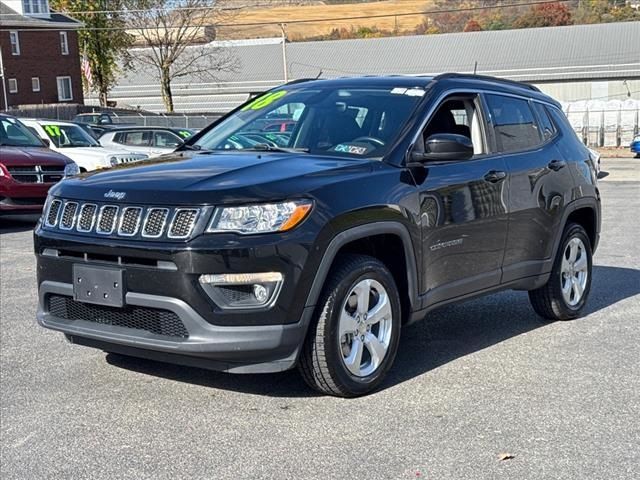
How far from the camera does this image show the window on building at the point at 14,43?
184ft

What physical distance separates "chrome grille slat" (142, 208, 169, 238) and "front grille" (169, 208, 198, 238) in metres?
0.06

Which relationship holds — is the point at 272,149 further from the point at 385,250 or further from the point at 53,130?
the point at 53,130

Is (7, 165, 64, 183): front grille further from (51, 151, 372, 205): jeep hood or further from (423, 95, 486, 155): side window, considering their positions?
(423, 95, 486, 155): side window

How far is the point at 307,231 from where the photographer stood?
4.77 metres

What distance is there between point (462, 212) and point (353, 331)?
4.22 feet

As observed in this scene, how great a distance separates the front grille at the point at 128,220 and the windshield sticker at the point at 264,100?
1.94m

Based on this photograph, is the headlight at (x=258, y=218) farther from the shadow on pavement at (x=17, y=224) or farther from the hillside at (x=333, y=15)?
the hillside at (x=333, y=15)

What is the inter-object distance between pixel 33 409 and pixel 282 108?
274 centimetres

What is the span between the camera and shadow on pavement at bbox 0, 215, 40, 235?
550 inches

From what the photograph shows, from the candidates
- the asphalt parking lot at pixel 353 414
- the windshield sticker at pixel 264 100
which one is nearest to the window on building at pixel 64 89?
the asphalt parking lot at pixel 353 414

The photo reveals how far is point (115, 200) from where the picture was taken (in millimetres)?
4898

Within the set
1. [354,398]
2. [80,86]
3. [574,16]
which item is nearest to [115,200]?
[354,398]

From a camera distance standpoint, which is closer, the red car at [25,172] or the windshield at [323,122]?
the windshield at [323,122]

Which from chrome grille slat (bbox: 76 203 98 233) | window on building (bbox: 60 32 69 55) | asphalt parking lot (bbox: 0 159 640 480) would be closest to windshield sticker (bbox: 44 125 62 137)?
asphalt parking lot (bbox: 0 159 640 480)
